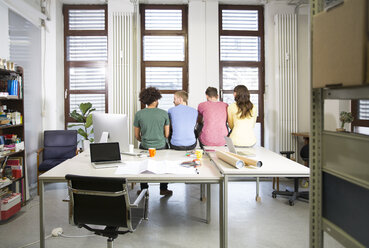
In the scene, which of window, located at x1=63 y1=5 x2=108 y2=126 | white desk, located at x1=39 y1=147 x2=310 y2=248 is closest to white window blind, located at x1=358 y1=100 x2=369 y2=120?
white desk, located at x1=39 y1=147 x2=310 y2=248

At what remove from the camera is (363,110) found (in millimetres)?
4633

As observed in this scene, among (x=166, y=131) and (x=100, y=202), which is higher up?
(x=166, y=131)

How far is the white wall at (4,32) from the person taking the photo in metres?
3.88

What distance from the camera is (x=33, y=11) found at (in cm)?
464

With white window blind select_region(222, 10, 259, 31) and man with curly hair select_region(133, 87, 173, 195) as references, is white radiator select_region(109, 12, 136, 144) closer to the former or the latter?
man with curly hair select_region(133, 87, 173, 195)

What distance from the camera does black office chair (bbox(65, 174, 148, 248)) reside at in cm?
182

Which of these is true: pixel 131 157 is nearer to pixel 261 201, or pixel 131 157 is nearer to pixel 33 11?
pixel 261 201

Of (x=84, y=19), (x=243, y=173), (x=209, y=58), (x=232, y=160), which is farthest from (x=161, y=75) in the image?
(x=243, y=173)

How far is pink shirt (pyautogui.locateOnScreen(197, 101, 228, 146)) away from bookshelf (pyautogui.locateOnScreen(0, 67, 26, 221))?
2.57m

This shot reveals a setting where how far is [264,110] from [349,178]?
4.70m

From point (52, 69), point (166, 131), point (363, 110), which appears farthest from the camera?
point (52, 69)

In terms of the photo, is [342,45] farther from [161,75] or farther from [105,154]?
[161,75]

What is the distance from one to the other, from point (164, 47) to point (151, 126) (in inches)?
102

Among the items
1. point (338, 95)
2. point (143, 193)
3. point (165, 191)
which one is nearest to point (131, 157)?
point (143, 193)
